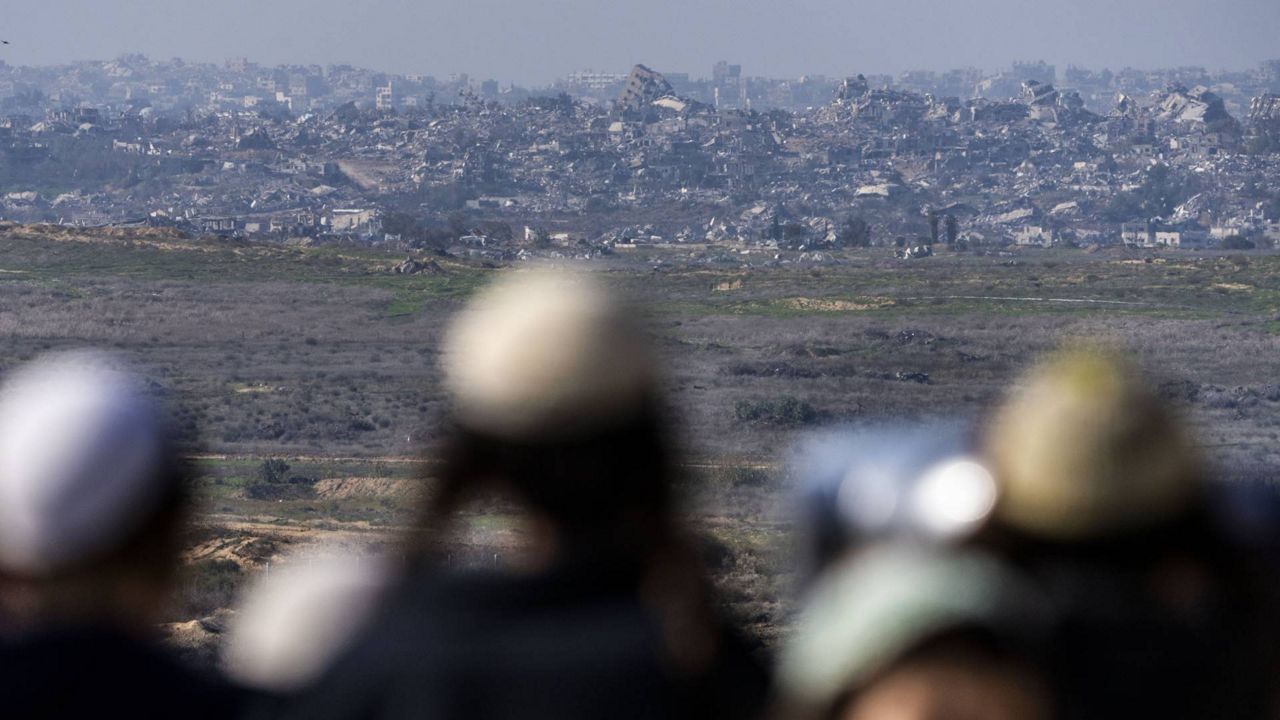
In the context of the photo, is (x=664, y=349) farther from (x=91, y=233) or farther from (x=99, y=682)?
(x=91, y=233)

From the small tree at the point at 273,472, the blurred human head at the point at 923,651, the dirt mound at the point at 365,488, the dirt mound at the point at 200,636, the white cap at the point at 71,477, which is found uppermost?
the white cap at the point at 71,477

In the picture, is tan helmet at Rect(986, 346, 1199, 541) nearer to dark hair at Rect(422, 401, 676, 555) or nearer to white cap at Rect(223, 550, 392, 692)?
dark hair at Rect(422, 401, 676, 555)

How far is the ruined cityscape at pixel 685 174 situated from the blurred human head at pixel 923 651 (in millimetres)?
84362

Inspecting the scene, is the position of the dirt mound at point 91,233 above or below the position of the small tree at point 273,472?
A: below

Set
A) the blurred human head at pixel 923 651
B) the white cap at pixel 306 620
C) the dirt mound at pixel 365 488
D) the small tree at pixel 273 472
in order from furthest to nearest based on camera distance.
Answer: the small tree at pixel 273 472
the dirt mound at pixel 365 488
the white cap at pixel 306 620
the blurred human head at pixel 923 651

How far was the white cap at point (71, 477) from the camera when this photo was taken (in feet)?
6.79

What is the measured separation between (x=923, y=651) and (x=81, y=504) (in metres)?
0.98

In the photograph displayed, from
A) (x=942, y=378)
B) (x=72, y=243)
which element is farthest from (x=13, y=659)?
(x=72, y=243)

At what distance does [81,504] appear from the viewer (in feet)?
6.80

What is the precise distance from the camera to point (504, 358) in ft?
6.10

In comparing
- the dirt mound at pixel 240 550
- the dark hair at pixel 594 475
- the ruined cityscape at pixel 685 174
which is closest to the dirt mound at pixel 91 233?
the ruined cityscape at pixel 685 174

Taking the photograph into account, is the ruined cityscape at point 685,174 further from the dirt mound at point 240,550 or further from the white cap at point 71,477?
the white cap at point 71,477

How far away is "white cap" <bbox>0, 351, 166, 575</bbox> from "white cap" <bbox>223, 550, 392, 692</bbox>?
0.82 ft

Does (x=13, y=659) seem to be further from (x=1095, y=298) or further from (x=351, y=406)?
(x=1095, y=298)
